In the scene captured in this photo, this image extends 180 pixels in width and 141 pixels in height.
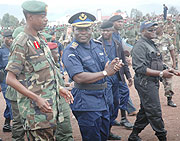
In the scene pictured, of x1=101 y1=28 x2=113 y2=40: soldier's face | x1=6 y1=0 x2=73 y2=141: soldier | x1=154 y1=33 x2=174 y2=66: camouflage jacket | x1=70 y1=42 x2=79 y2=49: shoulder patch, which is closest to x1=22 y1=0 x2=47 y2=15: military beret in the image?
x1=6 y1=0 x2=73 y2=141: soldier

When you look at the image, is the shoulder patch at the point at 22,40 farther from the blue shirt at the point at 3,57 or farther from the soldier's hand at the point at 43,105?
the blue shirt at the point at 3,57

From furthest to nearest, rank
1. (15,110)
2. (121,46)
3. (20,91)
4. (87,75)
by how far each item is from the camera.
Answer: (121,46), (15,110), (87,75), (20,91)

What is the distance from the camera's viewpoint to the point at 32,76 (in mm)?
2637

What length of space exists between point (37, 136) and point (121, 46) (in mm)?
3104

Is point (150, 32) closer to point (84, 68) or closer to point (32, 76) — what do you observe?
point (84, 68)

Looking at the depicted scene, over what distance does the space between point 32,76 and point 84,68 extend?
846 mm

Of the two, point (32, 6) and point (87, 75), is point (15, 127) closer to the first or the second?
point (87, 75)

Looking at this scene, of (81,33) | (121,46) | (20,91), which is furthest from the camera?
(121,46)

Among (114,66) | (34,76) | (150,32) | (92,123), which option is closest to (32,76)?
(34,76)

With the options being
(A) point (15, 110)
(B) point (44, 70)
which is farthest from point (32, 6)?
(A) point (15, 110)

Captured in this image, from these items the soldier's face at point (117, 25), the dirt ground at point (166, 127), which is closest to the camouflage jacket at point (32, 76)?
the dirt ground at point (166, 127)

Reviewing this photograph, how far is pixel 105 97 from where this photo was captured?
3.42 metres

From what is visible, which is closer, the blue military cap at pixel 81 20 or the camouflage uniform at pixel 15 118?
the blue military cap at pixel 81 20

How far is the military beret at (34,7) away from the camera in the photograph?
2.66 metres
